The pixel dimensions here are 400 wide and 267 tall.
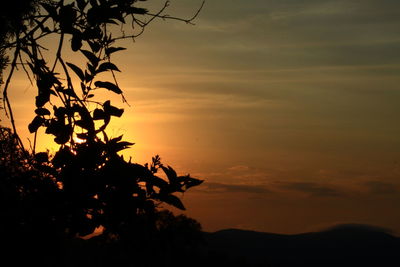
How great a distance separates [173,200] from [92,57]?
6.86ft

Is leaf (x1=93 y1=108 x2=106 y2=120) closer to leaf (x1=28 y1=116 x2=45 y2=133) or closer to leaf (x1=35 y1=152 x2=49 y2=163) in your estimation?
leaf (x1=28 y1=116 x2=45 y2=133)

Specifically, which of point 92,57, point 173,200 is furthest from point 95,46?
point 173,200

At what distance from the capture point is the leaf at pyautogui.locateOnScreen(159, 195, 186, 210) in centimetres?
652

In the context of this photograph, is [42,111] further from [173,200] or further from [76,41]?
[173,200]

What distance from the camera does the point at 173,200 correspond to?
6.64m

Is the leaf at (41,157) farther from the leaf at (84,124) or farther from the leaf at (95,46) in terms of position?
the leaf at (95,46)

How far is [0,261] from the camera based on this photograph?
712 cm

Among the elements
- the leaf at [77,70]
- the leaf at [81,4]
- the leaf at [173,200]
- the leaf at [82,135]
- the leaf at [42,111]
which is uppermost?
the leaf at [81,4]

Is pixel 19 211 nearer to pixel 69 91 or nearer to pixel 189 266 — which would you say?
pixel 69 91

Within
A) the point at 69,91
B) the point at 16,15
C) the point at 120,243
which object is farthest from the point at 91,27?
the point at 120,243

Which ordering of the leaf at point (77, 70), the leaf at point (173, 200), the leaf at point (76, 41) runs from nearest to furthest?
the leaf at point (173, 200), the leaf at point (76, 41), the leaf at point (77, 70)

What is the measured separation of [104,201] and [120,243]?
1.61 feet

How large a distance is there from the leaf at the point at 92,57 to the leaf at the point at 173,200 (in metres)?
1.91

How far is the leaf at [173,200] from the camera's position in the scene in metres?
6.52
